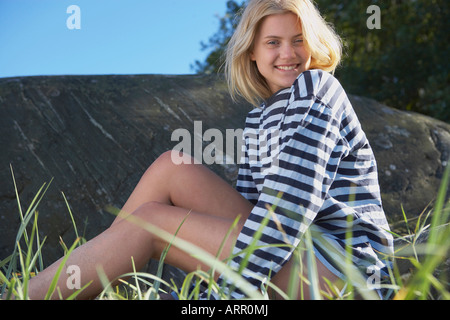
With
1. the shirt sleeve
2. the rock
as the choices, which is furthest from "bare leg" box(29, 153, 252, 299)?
the rock

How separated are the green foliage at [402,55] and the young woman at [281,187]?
15.2ft

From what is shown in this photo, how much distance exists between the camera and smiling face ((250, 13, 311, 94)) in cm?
207

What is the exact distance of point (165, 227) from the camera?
1788 millimetres

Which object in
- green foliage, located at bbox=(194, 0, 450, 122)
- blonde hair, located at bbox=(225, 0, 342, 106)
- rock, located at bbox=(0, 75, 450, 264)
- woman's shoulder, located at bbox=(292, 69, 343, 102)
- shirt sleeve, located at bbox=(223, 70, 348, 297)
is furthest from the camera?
green foliage, located at bbox=(194, 0, 450, 122)

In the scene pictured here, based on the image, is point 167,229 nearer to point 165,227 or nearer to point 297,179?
point 165,227

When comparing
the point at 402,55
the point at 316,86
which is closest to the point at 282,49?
the point at 316,86

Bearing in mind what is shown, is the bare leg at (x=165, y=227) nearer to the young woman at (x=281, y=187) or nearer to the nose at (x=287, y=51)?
the young woman at (x=281, y=187)

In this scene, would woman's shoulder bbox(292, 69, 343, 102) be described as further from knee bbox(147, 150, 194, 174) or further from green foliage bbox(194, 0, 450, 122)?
green foliage bbox(194, 0, 450, 122)

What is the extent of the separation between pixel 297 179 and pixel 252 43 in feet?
2.76

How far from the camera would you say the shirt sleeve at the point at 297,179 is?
62.6 inches
